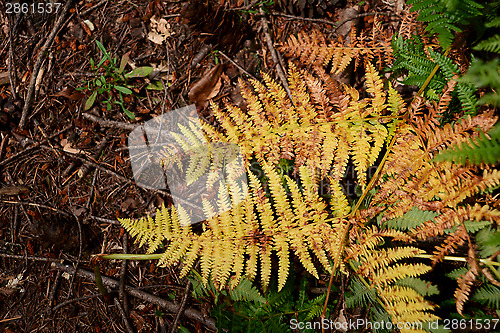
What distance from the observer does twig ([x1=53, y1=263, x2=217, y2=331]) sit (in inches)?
124

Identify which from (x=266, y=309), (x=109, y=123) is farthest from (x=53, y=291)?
(x=266, y=309)

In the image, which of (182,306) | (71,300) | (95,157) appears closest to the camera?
(182,306)

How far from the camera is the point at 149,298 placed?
3293 mm

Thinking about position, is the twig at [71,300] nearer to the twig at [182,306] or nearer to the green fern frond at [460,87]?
the twig at [182,306]

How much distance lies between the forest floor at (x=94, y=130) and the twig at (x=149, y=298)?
1 centimetres

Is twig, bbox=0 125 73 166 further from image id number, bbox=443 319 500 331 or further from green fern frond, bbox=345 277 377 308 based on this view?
image id number, bbox=443 319 500 331

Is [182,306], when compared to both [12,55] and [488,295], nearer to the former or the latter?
[488,295]

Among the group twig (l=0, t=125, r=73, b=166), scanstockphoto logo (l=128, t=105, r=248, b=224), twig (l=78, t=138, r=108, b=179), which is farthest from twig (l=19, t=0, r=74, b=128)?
scanstockphoto logo (l=128, t=105, r=248, b=224)

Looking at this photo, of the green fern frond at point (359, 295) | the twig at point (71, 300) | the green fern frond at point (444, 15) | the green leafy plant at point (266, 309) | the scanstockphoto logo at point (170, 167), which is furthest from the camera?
the twig at point (71, 300)

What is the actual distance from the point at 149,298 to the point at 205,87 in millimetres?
2210

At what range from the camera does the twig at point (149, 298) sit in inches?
124

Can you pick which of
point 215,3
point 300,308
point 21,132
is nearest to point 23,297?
point 21,132

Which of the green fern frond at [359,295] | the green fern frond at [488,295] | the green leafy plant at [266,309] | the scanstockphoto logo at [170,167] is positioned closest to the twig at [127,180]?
the scanstockphoto logo at [170,167]

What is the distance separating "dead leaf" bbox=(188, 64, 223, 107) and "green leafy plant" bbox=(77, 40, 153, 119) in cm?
56
